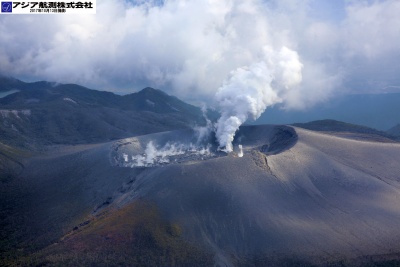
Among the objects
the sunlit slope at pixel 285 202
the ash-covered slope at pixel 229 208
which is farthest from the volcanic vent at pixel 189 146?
the sunlit slope at pixel 285 202

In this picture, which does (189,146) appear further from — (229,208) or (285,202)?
(229,208)

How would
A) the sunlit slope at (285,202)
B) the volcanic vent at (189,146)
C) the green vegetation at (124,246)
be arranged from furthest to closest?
1. the volcanic vent at (189,146)
2. the sunlit slope at (285,202)
3. the green vegetation at (124,246)

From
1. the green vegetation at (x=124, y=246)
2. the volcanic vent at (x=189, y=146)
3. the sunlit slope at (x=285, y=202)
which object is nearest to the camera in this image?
the green vegetation at (x=124, y=246)

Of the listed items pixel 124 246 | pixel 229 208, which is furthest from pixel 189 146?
pixel 124 246

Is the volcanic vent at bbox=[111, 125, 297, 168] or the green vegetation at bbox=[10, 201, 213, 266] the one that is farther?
the volcanic vent at bbox=[111, 125, 297, 168]

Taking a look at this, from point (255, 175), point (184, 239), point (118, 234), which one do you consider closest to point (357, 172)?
point (255, 175)

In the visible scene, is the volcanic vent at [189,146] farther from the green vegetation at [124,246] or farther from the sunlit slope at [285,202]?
the green vegetation at [124,246]

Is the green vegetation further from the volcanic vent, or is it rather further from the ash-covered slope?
the volcanic vent

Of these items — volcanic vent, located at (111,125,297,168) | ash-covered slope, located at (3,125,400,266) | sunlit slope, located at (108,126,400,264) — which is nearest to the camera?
ash-covered slope, located at (3,125,400,266)

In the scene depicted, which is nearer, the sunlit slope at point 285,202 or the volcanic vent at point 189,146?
the sunlit slope at point 285,202

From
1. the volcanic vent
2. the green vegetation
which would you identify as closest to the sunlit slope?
the green vegetation
